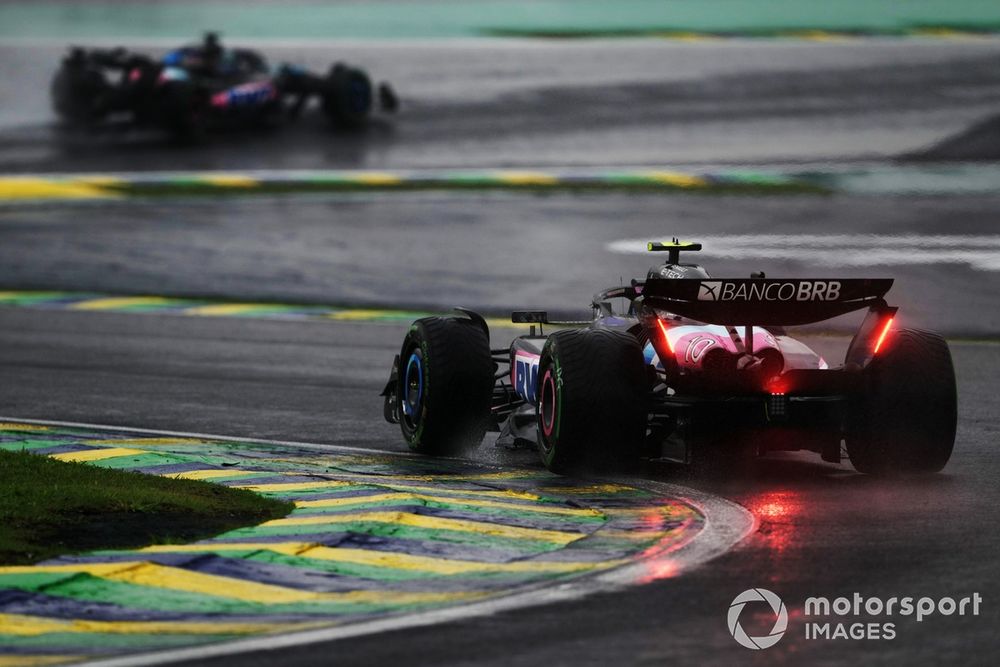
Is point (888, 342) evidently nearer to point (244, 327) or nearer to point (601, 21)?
point (244, 327)

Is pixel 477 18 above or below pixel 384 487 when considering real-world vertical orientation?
above

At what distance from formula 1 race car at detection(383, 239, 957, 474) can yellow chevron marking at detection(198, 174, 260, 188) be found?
56.8 feet

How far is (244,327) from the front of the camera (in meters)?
19.7

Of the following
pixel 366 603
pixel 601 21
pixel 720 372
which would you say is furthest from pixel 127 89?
pixel 366 603

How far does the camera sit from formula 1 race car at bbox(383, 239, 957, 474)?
1105 cm

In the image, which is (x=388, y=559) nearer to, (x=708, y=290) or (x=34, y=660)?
(x=34, y=660)

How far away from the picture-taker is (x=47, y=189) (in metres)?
28.2

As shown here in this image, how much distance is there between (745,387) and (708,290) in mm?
599

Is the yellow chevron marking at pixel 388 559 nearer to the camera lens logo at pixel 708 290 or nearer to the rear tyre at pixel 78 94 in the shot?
the camera lens logo at pixel 708 290

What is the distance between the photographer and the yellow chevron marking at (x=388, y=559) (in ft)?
28.3

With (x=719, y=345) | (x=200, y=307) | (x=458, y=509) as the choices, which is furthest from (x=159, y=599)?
(x=200, y=307)

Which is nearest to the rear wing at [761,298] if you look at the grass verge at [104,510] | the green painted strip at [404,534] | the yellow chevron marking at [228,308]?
the green painted strip at [404,534]

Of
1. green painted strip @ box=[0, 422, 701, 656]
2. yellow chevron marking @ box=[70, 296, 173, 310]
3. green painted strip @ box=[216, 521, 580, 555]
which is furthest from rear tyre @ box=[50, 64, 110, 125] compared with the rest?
green painted strip @ box=[216, 521, 580, 555]

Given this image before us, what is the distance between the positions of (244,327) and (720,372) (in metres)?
9.36
